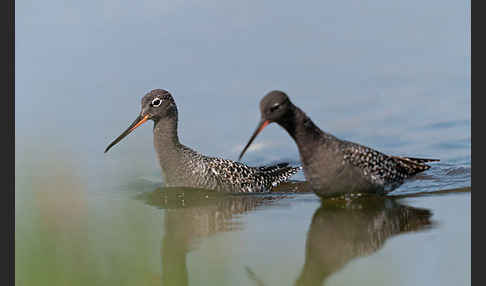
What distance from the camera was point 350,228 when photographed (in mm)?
8086

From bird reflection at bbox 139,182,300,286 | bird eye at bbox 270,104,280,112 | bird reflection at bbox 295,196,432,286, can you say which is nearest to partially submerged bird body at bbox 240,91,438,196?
bird eye at bbox 270,104,280,112

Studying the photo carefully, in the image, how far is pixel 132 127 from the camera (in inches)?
417

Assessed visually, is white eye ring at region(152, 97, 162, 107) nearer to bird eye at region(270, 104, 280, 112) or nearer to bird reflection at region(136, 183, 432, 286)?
bird reflection at region(136, 183, 432, 286)

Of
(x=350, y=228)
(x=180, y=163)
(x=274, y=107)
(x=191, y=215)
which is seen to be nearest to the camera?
(x=350, y=228)

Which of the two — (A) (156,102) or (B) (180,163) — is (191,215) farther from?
(A) (156,102)

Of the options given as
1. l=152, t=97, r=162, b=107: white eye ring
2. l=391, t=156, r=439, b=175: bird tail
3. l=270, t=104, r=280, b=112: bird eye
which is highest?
l=152, t=97, r=162, b=107: white eye ring

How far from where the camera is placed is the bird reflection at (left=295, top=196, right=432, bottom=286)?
6.94 metres

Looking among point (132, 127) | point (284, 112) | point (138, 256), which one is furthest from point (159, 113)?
point (138, 256)

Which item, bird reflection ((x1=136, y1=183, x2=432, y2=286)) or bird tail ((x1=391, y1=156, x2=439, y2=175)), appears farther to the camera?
bird tail ((x1=391, y1=156, x2=439, y2=175))

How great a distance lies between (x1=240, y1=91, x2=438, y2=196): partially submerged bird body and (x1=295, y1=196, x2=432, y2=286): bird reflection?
0.74 feet

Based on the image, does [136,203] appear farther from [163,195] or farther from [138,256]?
[138,256]

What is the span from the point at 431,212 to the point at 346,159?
117cm

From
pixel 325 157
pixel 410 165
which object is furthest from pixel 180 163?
pixel 410 165

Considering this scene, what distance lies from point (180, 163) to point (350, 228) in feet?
→ 10.7
